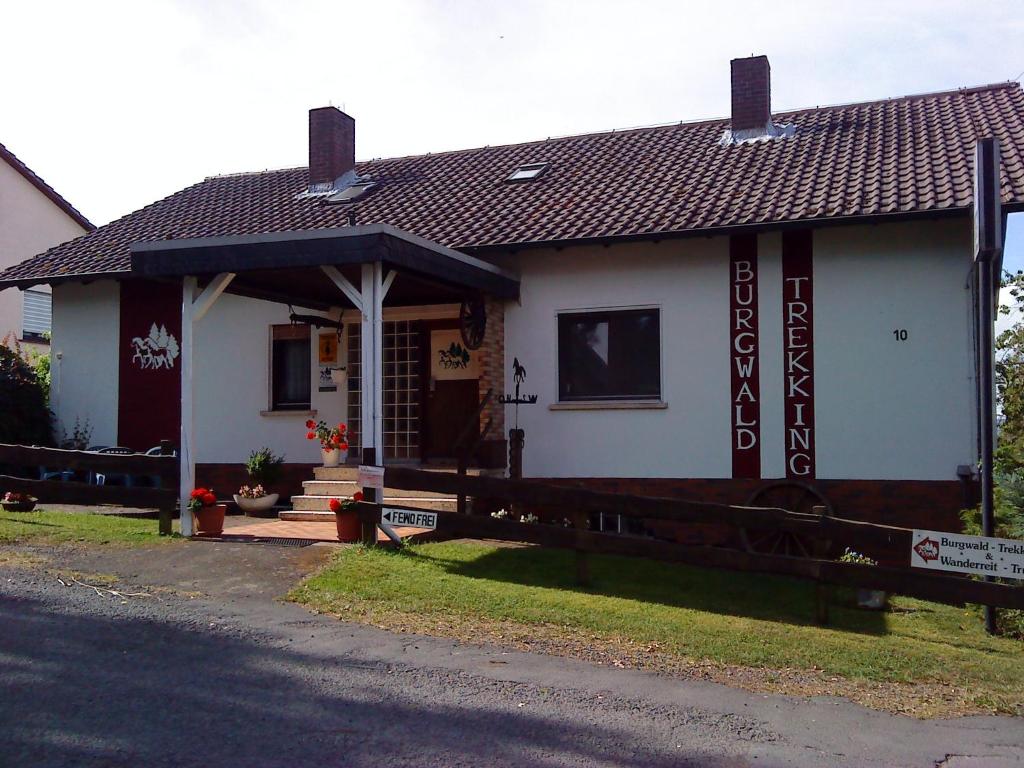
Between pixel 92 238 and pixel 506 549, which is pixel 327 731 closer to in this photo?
pixel 506 549

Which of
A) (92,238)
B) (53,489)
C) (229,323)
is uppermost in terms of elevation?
(92,238)

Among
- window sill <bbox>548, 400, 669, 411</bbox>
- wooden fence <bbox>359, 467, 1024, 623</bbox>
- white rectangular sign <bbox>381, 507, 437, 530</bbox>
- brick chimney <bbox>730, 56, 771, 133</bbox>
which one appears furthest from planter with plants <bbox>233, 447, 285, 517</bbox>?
brick chimney <bbox>730, 56, 771, 133</bbox>

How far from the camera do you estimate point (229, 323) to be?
15.5 meters

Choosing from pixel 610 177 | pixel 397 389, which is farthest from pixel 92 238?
pixel 610 177

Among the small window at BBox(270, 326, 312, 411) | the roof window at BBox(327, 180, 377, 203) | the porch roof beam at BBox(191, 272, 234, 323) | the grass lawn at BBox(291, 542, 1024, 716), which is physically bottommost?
the grass lawn at BBox(291, 542, 1024, 716)

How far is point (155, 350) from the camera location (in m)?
16.0

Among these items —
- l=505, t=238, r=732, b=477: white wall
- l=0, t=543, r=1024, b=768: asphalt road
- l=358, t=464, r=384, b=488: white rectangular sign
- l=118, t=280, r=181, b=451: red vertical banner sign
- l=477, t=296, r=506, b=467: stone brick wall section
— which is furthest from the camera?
l=118, t=280, r=181, b=451: red vertical banner sign

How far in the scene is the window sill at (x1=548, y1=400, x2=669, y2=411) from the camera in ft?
42.9

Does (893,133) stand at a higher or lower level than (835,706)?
higher

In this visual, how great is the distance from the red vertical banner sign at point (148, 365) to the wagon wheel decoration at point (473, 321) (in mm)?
5146

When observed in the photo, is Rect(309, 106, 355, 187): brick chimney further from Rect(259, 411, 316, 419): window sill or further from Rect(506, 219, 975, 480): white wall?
Rect(506, 219, 975, 480): white wall

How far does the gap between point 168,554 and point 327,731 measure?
549 centimetres

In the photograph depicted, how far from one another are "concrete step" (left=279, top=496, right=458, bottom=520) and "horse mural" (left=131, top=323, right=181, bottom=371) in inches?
167

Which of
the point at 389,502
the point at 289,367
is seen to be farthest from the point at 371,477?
the point at 289,367
